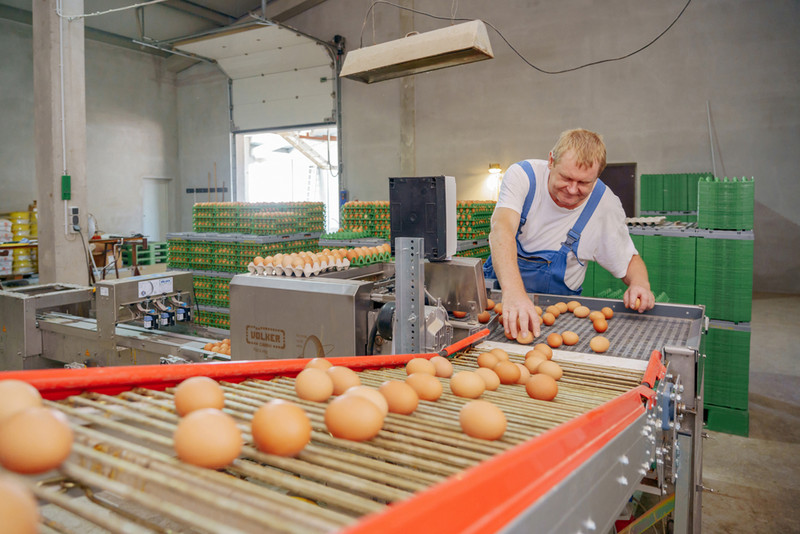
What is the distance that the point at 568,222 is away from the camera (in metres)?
2.94

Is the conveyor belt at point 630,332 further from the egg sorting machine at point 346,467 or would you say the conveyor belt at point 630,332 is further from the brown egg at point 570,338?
the egg sorting machine at point 346,467

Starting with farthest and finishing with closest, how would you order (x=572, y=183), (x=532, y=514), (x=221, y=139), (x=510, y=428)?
(x=221, y=139), (x=572, y=183), (x=510, y=428), (x=532, y=514)

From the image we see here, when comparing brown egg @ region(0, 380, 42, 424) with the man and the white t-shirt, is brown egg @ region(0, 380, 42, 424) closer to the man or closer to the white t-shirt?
the man

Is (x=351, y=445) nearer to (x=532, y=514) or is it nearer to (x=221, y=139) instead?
(x=532, y=514)

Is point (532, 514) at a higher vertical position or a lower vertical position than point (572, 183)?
lower

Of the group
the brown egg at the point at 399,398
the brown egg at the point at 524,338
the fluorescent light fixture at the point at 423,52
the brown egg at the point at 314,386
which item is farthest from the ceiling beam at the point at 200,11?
the brown egg at the point at 399,398

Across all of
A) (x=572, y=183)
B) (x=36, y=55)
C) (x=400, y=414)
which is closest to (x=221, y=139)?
(x=36, y=55)

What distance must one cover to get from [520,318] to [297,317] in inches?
42.9

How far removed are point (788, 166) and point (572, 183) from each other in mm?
9804

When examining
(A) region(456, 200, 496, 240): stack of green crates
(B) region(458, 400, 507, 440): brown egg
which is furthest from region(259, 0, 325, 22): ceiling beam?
(B) region(458, 400, 507, 440): brown egg

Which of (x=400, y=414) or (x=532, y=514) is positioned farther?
(x=400, y=414)

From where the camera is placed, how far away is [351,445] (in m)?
0.95

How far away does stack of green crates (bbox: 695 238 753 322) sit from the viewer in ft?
15.7

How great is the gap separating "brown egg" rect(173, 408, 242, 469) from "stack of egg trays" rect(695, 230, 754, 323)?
16.6ft
